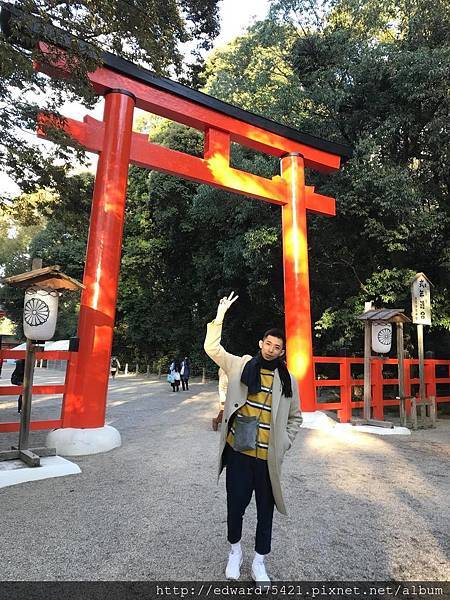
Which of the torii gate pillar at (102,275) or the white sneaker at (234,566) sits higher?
the torii gate pillar at (102,275)

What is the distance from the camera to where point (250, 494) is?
A: 2.33 meters

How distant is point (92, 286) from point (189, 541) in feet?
12.6

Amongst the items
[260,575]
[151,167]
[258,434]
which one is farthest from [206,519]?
[151,167]

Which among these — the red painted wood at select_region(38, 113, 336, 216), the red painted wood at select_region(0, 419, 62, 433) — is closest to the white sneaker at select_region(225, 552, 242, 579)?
the red painted wood at select_region(0, 419, 62, 433)

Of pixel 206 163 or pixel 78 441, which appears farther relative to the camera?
pixel 206 163

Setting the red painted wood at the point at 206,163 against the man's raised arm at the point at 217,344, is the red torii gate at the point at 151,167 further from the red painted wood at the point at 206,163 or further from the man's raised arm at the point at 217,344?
the man's raised arm at the point at 217,344

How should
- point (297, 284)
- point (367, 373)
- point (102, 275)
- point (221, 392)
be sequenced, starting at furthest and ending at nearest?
point (297, 284), point (367, 373), point (221, 392), point (102, 275)

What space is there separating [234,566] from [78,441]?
348cm

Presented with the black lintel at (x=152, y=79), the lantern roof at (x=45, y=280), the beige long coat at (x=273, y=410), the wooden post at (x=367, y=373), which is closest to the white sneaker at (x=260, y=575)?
the beige long coat at (x=273, y=410)

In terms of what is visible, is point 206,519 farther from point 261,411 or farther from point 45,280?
point 45,280

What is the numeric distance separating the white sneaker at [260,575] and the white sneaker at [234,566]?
0.33 ft

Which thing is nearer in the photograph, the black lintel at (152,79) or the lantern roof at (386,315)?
the black lintel at (152,79)

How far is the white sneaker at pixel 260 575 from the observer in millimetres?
2238

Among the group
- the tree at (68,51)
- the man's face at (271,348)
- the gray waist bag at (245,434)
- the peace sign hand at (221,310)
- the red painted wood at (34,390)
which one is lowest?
the red painted wood at (34,390)
